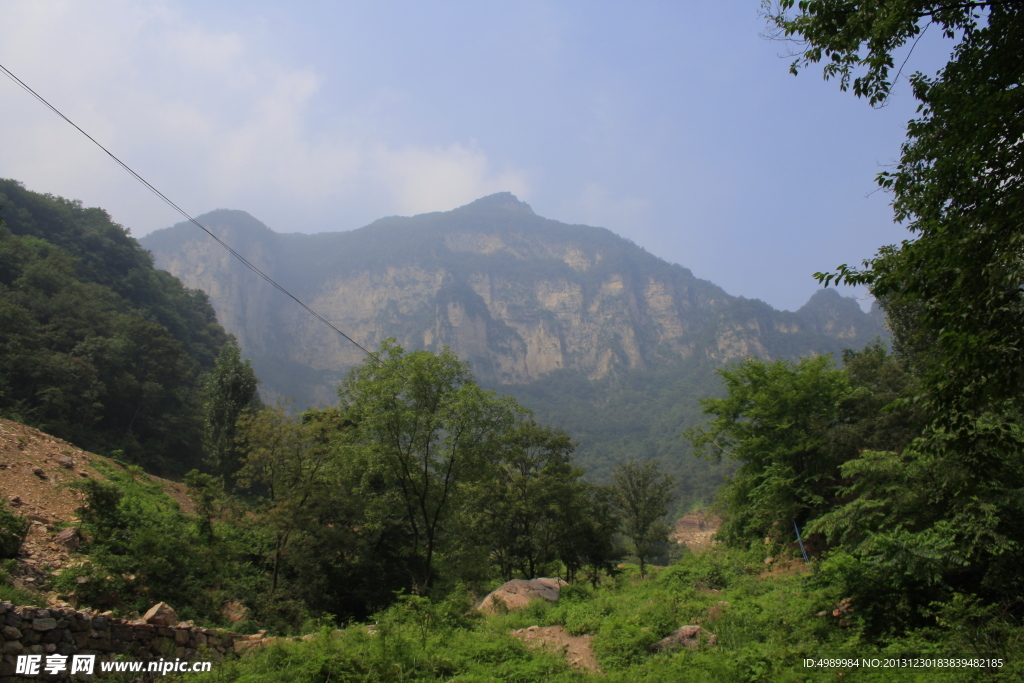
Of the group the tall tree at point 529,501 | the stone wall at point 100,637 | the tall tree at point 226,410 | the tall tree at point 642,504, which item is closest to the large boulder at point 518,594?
the tall tree at point 529,501

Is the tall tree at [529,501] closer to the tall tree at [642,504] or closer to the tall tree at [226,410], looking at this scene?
the tall tree at [642,504]

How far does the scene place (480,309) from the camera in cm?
15300

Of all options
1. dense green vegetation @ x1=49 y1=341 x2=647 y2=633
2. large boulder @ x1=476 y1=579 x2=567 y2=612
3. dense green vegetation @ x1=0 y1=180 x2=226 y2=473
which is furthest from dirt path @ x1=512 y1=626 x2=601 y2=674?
dense green vegetation @ x1=0 y1=180 x2=226 y2=473

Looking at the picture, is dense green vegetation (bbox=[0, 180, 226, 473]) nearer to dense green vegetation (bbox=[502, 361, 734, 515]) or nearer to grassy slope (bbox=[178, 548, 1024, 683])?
grassy slope (bbox=[178, 548, 1024, 683])

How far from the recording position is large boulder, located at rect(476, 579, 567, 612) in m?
13.0

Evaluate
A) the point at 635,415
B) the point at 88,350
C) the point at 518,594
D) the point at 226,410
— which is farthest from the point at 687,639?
the point at 635,415

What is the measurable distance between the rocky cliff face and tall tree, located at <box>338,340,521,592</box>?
11596 cm

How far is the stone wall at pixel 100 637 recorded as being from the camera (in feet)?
18.6

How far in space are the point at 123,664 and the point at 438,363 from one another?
9703 millimetres

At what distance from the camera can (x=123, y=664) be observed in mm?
6406

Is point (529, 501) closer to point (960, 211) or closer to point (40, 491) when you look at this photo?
point (40, 491)

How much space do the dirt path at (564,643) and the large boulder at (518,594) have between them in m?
2.25

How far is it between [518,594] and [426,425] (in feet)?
17.5

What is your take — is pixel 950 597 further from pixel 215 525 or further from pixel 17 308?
pixel 17 308
